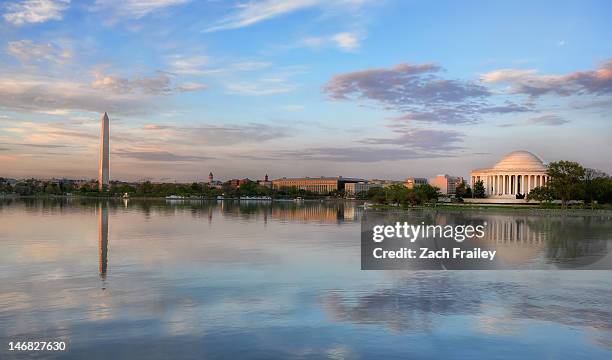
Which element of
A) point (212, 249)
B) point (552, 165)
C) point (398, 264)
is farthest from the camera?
point (552, 165)

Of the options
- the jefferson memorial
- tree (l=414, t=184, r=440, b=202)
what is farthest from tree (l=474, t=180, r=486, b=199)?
tree (l=414, t=184, r=440, b=202)

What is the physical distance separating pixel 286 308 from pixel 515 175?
134m

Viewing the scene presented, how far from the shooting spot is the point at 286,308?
50.9 ft

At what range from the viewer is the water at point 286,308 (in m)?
12.1

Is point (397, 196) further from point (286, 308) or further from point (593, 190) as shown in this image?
point (286, 308)

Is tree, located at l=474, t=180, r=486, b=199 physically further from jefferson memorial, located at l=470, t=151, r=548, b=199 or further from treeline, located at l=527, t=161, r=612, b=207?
treeline, located at l=527, t=161, r=612, b=207

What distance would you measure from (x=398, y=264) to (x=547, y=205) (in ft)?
265

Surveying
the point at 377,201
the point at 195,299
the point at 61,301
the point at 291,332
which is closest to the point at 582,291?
the point at 291,332

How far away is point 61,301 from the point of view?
52.3 ft

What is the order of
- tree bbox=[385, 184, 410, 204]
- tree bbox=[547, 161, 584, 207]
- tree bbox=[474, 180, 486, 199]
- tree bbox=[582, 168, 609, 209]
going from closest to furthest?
tree bbox=[547, 161, 584, 207] < tree bbox=[582, 168, 609, 209] < tree bbox=[385, 184, 410, 204] < tree bbox=[474, 180, 486, 199]

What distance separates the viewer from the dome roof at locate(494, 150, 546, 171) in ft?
458

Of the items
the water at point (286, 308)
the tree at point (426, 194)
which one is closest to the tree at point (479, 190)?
the tree at point (426, 194)

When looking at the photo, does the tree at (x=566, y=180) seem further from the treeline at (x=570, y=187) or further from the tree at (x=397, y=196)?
the tree at (x=397, y=196)

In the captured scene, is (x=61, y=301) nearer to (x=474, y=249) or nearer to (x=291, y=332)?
(x=291, y=332)
